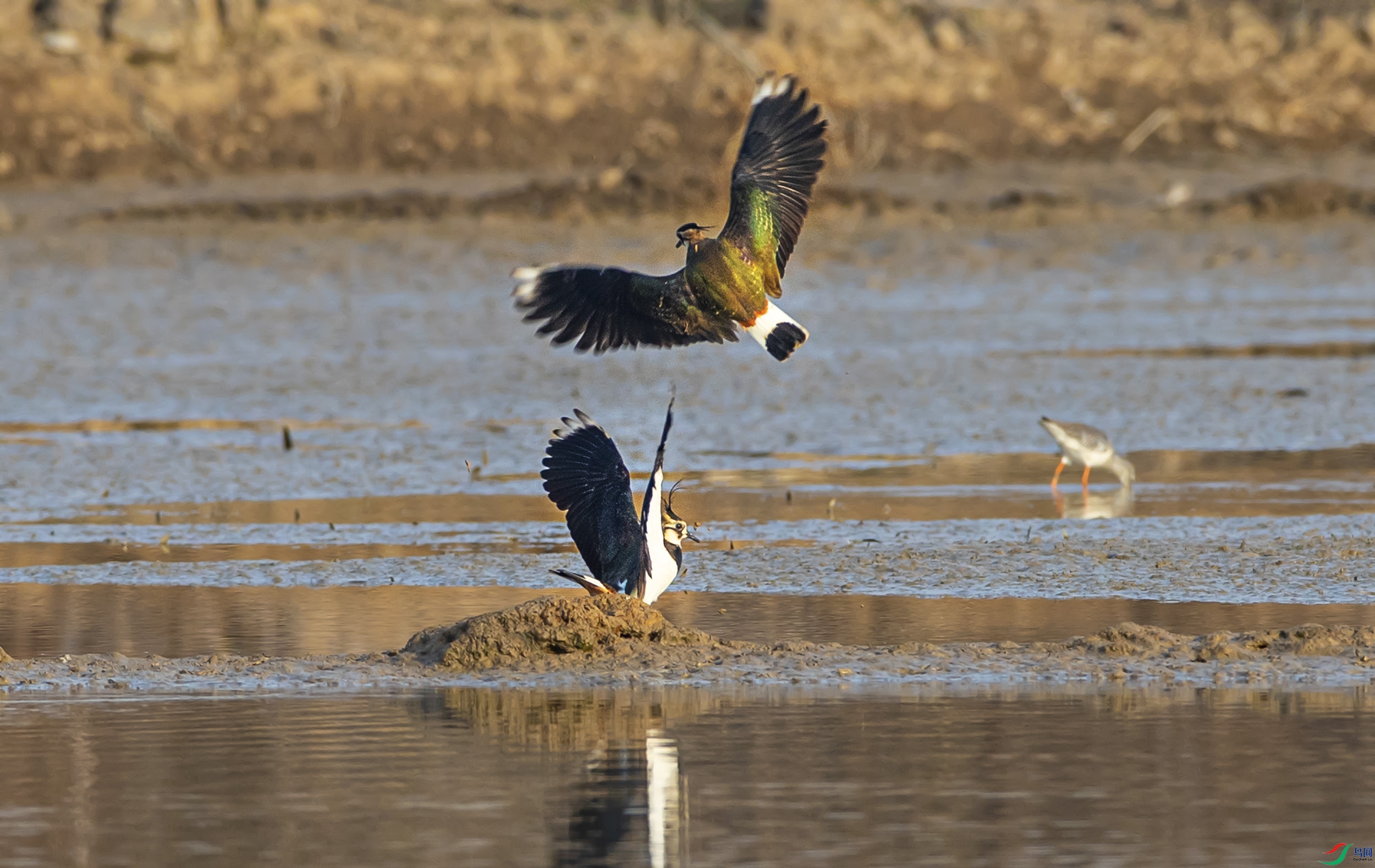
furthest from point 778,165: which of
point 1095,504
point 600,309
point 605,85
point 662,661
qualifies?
point 605,85

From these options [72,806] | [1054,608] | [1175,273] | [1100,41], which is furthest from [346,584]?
[1100,41]

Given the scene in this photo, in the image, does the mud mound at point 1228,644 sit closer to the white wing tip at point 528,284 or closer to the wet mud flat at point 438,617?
the wet mud flat at point 438,617

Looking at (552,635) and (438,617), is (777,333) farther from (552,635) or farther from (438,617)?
(438,617)

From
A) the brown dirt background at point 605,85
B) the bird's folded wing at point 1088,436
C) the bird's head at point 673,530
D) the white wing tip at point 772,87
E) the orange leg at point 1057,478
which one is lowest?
the bird's head at point 673,530

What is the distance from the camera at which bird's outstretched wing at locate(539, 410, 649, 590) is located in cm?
748

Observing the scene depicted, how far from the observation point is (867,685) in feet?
22.6

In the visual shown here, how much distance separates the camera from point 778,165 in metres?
7.89

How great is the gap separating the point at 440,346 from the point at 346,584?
751cm

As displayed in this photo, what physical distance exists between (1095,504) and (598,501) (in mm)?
3973

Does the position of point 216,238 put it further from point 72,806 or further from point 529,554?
point 72,806

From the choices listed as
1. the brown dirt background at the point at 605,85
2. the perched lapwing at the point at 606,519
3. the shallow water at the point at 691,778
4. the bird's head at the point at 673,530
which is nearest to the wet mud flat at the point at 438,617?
the perched lapwing at the point at 606,519

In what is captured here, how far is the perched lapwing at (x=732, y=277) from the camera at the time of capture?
7.54 metres

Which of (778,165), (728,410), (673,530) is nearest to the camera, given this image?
(673,530)

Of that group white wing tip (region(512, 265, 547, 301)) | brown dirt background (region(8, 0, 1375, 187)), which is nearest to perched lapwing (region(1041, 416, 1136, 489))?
white wing tip (region(512, 265, 547, 301))
